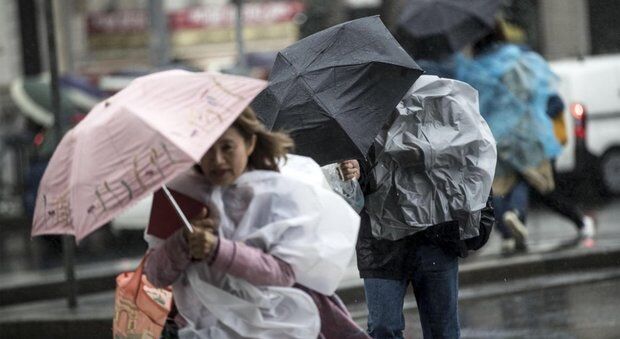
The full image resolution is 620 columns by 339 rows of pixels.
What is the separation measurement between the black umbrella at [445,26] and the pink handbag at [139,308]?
18.8ft

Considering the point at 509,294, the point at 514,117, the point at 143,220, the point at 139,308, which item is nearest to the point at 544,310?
the point at 509,294

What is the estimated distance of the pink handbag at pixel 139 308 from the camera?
4.71 m

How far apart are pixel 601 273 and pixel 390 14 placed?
12.2m

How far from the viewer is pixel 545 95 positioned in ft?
35.9

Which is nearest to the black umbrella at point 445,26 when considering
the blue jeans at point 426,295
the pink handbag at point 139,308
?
the blue jeans at point 426,295

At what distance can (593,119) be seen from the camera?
57.7 feet

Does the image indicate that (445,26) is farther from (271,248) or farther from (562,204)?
(271,248)

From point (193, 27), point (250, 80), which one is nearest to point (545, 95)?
point (250, 80)

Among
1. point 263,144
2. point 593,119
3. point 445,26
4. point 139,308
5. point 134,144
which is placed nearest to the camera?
point 134,144

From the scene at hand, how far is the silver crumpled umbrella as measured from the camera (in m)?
5.65

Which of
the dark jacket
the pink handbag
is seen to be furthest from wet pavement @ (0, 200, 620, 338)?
the pink handbag

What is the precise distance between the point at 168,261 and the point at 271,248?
0.28 metres

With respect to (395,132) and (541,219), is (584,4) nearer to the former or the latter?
(541,219)

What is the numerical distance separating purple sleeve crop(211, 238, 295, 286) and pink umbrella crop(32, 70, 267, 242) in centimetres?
29
